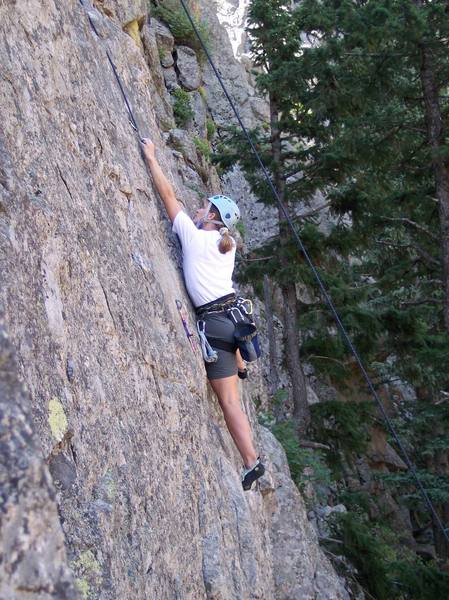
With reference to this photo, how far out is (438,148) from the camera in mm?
10406

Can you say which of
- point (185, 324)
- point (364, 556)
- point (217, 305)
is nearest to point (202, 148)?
point (364, 556)

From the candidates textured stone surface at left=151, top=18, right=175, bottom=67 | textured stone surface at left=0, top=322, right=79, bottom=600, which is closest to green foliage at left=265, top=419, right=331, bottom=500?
textured stone surface at left=0, top=322, right=79, bottom=600

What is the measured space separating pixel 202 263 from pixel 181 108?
398 inches

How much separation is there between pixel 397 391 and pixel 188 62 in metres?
→ 11.2

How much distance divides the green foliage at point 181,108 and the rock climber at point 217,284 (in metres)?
9.54

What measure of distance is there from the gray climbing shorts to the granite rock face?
25 centimetres

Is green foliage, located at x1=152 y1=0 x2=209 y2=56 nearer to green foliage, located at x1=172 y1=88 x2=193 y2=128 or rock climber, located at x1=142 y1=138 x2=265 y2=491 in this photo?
green foliage, located at x1=172 y1=88 x2=193 y2=128

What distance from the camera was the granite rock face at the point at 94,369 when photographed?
2.60m

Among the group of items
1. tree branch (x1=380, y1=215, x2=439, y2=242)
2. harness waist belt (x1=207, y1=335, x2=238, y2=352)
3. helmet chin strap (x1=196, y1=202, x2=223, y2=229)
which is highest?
helmet chin strap (x1=196, y1=202, x2=223, y2=229)

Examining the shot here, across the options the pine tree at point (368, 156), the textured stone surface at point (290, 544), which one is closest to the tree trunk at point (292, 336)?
the pine tree at point (368, 156)

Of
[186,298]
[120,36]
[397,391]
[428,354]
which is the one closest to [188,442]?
[186,298]

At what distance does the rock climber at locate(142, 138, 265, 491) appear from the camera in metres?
5.74

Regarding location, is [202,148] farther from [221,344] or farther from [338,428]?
[221,344]

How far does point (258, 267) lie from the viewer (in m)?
13.8
